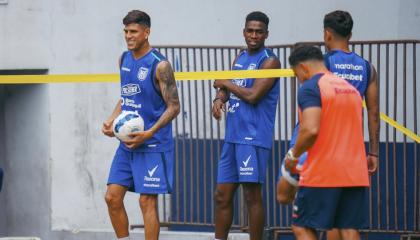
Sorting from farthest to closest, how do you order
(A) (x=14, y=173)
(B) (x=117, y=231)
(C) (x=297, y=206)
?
(A) (x=14, y=173) → (B) (x=117, y=231) → (C) (x=297, y=206)

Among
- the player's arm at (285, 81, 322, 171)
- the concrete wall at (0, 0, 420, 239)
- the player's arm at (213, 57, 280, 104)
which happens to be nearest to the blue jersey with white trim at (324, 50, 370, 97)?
the player's arm at (213, 57, 280, 104)

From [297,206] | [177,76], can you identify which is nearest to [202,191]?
[177,76]

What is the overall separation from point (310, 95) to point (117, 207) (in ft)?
8.66

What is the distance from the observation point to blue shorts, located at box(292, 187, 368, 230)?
9.53m

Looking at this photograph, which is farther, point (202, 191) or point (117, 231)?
point (202, 191)

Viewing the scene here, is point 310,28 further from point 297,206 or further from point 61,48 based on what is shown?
point 297,206

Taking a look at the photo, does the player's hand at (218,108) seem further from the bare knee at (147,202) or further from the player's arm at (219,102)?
the bare knee at (147,202)

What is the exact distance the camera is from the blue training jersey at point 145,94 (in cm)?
1121

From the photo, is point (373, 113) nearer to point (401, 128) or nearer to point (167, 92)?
point (167, 92)

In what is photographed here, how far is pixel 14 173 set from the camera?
1510 cm

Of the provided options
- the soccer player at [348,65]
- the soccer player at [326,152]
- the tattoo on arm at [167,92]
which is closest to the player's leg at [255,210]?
the tattoo on arm at [167,92]

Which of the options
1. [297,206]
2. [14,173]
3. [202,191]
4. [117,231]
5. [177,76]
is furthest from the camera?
[14,173]

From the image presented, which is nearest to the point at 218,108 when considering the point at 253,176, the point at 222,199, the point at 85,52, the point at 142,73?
the point at 253,176

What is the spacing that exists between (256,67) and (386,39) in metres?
2.41
